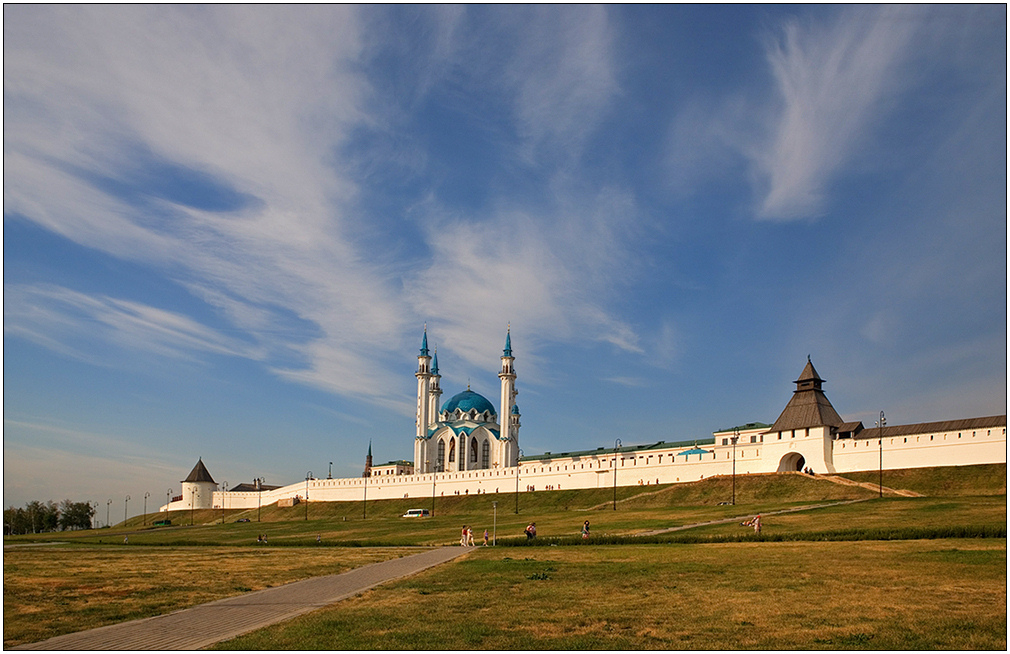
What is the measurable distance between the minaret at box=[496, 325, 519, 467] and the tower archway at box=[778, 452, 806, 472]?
173 ft

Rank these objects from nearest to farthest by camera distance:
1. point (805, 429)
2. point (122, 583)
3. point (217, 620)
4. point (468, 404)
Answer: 1. point (217, 620)
2. point (122, 583)
3. point (805, 429)
4. point (468, 404)

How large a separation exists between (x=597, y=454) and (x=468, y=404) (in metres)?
31.2

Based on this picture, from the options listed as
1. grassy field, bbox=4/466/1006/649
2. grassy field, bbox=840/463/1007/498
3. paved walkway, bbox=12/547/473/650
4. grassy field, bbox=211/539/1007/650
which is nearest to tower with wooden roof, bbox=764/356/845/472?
grassy field, bbox=840/463/1007/498

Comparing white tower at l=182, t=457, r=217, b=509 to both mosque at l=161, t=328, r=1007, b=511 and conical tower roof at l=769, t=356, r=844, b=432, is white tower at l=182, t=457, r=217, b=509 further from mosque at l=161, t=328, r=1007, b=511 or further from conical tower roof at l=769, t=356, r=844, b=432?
conical tower roof at l=769, t=356, r=844, b=432

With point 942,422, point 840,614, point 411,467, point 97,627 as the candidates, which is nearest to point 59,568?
point 97,627

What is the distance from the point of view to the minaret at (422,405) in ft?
440

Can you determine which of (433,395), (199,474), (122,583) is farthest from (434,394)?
(122,583)

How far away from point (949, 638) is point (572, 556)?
20.6 m

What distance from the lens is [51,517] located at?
133m

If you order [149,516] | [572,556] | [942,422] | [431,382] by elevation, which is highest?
[431,382]

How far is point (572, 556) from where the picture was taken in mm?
33656

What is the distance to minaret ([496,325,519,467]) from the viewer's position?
426 ft

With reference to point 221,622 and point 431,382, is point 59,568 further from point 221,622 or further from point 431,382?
point 431,382

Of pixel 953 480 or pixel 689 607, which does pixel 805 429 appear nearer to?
pixel 953 480
